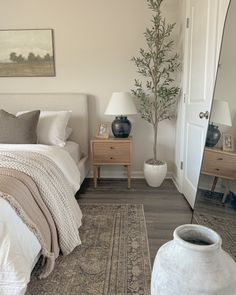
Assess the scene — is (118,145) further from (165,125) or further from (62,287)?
(62,287)

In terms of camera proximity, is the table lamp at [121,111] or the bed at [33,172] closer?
the bed at [33,172]

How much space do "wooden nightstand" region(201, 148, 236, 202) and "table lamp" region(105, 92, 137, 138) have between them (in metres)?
1.61

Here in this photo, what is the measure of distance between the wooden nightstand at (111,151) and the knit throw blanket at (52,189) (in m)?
1.17

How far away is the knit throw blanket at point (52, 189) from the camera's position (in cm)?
196

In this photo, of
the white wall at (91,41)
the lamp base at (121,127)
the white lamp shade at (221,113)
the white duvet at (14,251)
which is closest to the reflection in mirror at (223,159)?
the white lamp shade at (221,113)

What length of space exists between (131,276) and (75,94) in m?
2.51

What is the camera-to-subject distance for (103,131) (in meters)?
3.62

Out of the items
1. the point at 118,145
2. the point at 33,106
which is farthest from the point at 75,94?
the point at 118,145

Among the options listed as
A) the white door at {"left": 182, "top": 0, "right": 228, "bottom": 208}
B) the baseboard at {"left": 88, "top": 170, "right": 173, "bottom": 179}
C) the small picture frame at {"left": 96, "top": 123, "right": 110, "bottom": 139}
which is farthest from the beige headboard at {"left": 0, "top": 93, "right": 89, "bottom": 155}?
the white door at {"left": 182, "top": 0, "right": 228, "bottom": 208}

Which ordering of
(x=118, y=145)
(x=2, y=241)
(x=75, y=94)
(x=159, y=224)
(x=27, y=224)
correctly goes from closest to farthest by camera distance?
1. (x=2, y=241)
2. (x=27, y=224)
3. (x=159, y=224)
4. (x=118, y=145)
5. (x=75, y=94)

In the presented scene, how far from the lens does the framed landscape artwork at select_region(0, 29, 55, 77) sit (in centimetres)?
365

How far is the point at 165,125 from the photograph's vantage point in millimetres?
3830

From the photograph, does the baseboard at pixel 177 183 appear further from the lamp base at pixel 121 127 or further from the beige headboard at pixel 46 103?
the beige headboard at pixel 46 103

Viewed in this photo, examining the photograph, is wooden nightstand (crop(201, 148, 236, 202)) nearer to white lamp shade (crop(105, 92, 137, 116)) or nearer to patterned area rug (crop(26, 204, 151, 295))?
patterned area rug (crop(26, 204, 151, 295))
